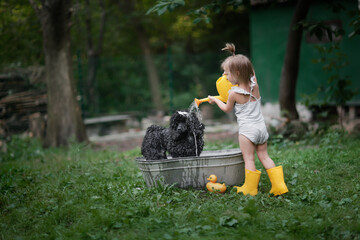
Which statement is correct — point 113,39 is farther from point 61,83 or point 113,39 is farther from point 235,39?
point 61,83

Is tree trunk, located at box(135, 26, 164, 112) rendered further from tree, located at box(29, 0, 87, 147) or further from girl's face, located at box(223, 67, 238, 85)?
girl's face, located at box(223, 67, 238, 85)

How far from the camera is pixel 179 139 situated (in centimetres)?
405

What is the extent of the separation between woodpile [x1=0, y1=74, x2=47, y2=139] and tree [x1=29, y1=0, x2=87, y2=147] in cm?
111

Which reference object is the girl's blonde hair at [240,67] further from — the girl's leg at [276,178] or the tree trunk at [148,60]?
the tree trunk at [148,60]

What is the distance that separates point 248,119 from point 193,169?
766mm

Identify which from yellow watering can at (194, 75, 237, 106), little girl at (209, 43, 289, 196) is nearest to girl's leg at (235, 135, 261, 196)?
little girl at (209, 43, 289, 196)

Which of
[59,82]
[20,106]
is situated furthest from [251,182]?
[20,106]

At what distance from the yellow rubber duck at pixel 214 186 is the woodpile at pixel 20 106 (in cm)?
654

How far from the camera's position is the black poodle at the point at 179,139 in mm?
4008

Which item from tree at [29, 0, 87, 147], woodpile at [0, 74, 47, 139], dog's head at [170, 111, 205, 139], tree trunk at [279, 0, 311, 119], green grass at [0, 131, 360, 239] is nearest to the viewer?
green grass at [0, 131, 360, 239]

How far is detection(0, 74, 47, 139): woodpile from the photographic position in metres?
9.26

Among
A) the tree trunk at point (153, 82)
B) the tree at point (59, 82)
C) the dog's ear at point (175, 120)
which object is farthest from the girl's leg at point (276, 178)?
the tree trunk at point (153, 82)

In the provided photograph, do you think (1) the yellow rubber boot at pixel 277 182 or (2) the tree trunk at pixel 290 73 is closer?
(1) the yellow rubber boot at pixel 277 182

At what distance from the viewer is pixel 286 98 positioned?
7602 millimetres
